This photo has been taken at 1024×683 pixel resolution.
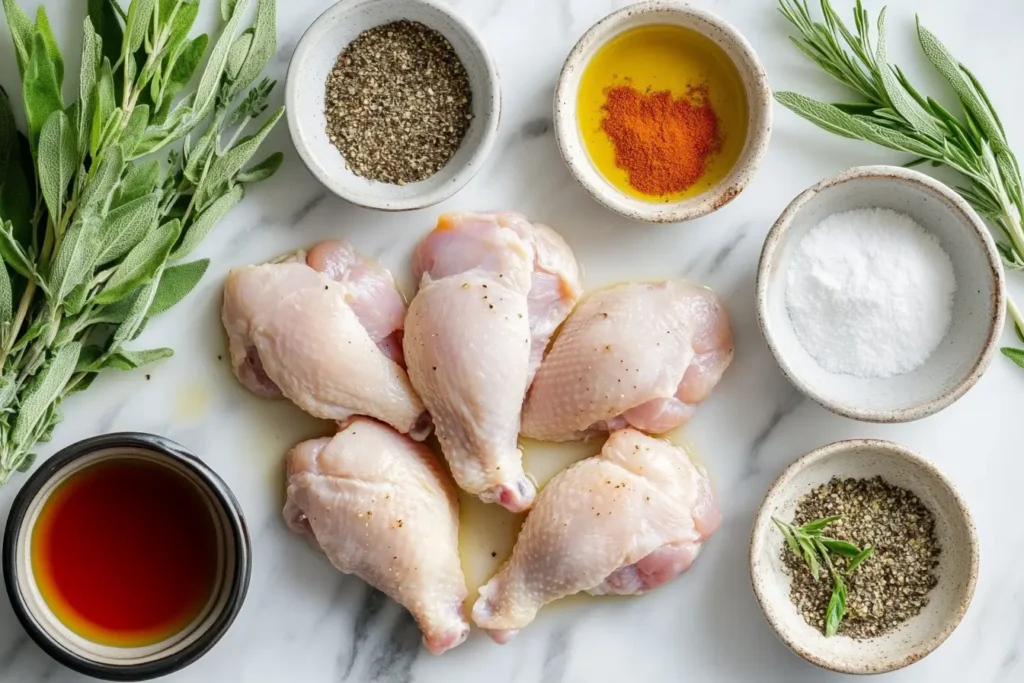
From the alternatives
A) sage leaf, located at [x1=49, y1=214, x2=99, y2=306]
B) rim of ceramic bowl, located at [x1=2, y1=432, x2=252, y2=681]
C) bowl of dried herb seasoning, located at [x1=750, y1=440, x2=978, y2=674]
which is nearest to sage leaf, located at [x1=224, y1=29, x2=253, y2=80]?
sage leaf, located at [x1=49, y1=214, x2=99, y2=306]

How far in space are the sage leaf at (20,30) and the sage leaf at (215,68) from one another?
0.86ft

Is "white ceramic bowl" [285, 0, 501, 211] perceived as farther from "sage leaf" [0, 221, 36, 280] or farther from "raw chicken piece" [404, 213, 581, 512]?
"sage leaf" [0, 221, 36, 280]

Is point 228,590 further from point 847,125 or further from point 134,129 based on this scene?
point 847,125

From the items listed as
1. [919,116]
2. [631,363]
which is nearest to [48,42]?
[631,363]

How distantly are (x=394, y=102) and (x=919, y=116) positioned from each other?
91cm

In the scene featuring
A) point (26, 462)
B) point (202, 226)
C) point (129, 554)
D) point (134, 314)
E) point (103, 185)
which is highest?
point (103, 185)

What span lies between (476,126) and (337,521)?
0.73m

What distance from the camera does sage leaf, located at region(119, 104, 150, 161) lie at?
1510 millimetres

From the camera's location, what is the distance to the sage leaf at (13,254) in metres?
1.46

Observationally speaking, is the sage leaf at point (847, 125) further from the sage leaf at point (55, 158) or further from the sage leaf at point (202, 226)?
the sage leaf at point (55, 158)

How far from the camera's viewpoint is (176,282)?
1690 mm

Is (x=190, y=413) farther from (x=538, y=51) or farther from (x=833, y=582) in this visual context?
(x=833, y=582)

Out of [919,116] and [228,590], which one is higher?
[919,116]

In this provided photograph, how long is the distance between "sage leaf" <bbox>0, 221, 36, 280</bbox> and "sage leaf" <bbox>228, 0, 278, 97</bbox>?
1.39ft
